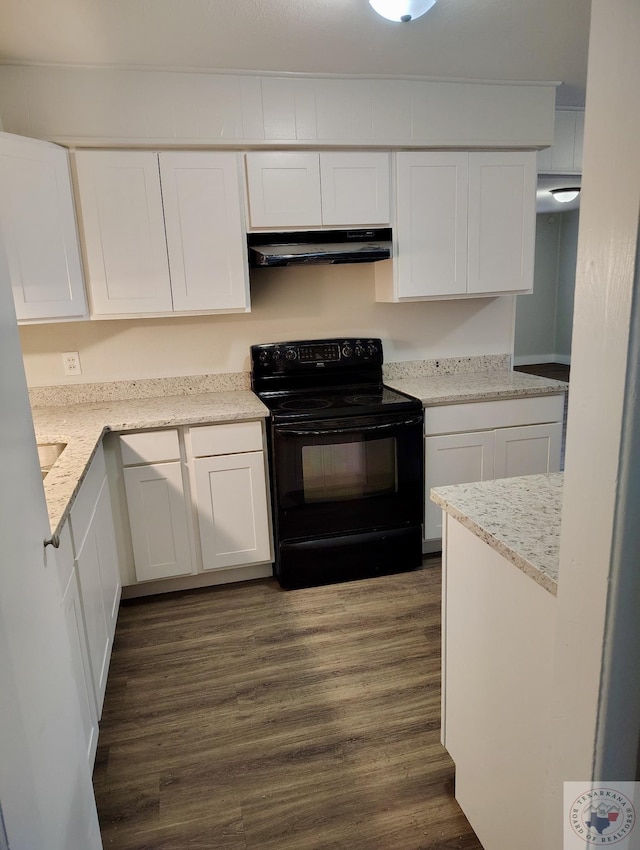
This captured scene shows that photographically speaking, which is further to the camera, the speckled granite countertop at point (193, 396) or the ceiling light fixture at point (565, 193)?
the ceiling light fixture at point (565, 193)

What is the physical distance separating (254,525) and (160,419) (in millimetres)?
695

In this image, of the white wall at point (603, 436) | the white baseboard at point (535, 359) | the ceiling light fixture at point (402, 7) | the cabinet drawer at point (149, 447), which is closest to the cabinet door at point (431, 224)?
the ceiling light fixture at point (402, 7)

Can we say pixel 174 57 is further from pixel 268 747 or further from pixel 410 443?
pixel 268 747

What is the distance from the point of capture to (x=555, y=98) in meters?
3.05

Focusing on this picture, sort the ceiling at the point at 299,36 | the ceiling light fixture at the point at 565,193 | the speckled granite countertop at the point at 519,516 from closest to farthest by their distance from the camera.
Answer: the speckled granite countertop at the point at 519,516 < the ceiling at the point at 299,36 < the ceiling light fixture at the point at 565,193

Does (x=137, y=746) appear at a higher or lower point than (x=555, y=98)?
lower

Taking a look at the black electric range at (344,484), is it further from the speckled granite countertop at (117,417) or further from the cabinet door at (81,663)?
the cabinet door at (81,663)

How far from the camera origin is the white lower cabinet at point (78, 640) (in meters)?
1.53

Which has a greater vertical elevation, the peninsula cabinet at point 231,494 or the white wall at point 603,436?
the white wall at point 603,436

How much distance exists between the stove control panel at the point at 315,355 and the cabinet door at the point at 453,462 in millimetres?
642

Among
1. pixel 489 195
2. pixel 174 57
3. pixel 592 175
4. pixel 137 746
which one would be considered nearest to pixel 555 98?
pixel 489 195

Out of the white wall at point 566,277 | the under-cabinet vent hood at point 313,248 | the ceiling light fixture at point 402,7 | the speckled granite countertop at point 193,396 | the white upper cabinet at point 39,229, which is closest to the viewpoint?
the ceiling light fixture at point 402,7
